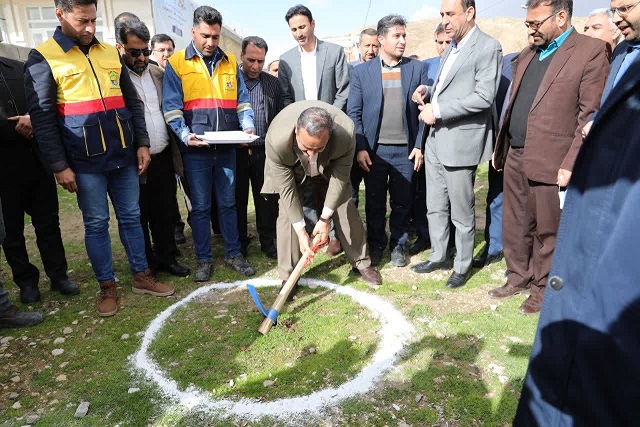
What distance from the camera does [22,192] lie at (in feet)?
12.2

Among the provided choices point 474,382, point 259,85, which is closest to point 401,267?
point 474,382

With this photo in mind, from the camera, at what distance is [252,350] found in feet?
10.2

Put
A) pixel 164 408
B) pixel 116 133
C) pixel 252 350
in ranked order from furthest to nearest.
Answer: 1. pixel 116 133
2. pixel 252 350
3. pixel 164 408

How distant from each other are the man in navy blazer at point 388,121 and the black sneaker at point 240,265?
131 cm

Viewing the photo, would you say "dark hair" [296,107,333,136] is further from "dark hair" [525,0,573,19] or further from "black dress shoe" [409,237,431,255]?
"black dress shoe" [409,237,431,255]

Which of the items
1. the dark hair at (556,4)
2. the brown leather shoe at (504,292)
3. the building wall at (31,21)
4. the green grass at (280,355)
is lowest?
the green grass at (280,355)

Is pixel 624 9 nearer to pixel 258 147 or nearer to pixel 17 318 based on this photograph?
pixel 258 147

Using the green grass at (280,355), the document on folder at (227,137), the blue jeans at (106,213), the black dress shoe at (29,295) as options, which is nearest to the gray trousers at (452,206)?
the green grass at (280,355)

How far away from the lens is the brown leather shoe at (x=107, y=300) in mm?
3659

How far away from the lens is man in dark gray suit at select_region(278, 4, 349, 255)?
4.50 m

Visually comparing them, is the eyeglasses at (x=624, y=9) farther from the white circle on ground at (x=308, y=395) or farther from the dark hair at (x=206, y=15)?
the dark hair at (x=206, y=15)

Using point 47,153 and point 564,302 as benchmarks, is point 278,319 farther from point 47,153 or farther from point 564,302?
point 564,302

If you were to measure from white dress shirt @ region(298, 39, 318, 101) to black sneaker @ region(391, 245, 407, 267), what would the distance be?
182 centimetres

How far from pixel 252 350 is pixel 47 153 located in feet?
6.89
